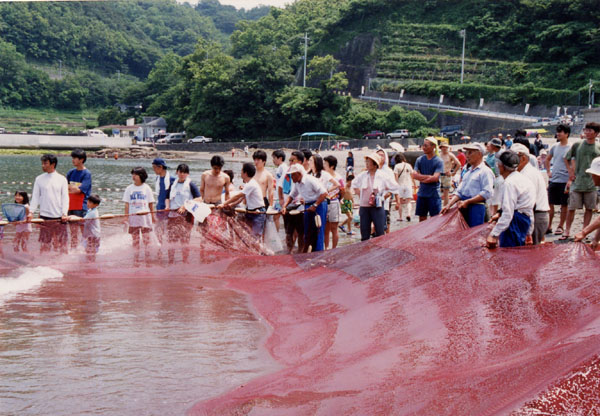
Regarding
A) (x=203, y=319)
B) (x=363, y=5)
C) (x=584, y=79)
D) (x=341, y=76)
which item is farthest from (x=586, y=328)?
(x=363, y=5)

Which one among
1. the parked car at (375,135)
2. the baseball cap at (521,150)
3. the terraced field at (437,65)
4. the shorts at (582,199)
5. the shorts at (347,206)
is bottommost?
the shorts at (347,206)

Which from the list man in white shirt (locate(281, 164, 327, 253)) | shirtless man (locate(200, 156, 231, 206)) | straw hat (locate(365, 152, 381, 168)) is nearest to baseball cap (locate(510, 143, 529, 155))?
straw hat (locate(365, 152, 381, 168))

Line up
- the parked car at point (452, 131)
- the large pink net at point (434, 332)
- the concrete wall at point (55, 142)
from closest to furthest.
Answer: the large pink net at point (434, 332) < the parked car at point (452, 131) < the concrete wall at point (55, 142)

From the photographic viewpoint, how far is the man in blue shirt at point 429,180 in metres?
9.42

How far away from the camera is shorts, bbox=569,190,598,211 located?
8898 mm

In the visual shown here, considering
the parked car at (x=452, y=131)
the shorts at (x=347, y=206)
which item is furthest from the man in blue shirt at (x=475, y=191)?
the parked car at (x=452, y=131)

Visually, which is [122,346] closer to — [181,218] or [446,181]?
[181,218]

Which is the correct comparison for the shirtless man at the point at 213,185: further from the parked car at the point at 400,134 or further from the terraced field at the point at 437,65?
the terraced field at the point at 437,65

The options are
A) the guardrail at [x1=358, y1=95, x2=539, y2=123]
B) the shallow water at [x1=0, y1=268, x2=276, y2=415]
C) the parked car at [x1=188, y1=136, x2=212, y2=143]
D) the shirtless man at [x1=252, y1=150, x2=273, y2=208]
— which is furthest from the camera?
the parked car at [x1=188, y1=136, x2=212, y2=143]

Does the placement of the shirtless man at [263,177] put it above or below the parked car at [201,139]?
above

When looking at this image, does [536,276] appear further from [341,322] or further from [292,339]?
[292,339]

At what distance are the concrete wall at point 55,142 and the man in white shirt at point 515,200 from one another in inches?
3009

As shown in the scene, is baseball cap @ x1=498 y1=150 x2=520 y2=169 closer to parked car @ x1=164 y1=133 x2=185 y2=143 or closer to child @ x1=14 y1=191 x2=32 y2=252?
child @ x1=14 y1=191 x2=32 y2=252

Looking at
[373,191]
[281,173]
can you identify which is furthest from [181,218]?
[281,173]
